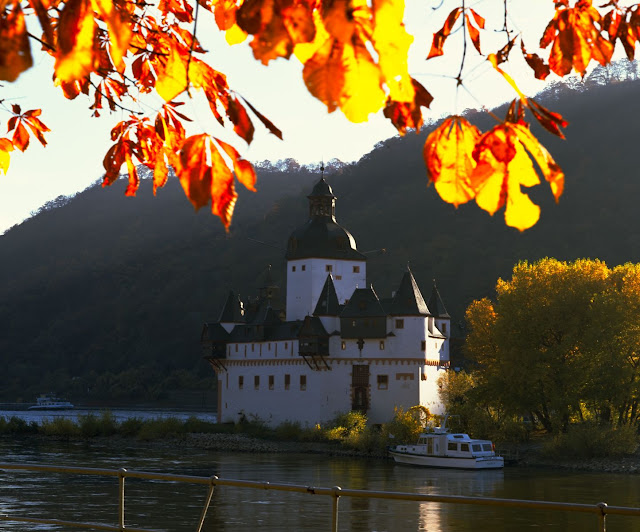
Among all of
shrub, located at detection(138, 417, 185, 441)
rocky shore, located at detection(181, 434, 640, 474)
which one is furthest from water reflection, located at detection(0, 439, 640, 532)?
shrub, located at detection(138, 417, 185, 441)

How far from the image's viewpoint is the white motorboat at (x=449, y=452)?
48.5 m

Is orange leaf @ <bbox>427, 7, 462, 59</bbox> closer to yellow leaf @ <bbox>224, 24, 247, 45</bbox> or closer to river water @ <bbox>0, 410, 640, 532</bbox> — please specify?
yellow leaf @ <bbox>224, 24, 247, 45</bbox>

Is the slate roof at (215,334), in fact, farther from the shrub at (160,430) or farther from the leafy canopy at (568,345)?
the leafy canopy at (568,345)

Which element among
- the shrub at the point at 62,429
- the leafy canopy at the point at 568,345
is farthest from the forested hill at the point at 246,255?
the leafy canopy at the point at 568,345

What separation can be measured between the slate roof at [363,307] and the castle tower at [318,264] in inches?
128

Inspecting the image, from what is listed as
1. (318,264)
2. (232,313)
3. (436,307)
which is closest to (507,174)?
(318,264)

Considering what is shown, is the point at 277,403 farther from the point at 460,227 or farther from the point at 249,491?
the point at 460,227

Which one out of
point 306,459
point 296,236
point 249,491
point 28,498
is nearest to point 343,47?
point 28,498

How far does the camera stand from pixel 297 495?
36.4 meters

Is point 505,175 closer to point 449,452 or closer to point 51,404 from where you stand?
point 449,452

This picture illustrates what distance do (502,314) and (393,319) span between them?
1292 cm

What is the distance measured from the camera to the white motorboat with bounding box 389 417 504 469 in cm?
4847

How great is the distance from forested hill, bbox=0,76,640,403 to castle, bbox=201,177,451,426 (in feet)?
146

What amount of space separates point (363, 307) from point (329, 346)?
333cm
